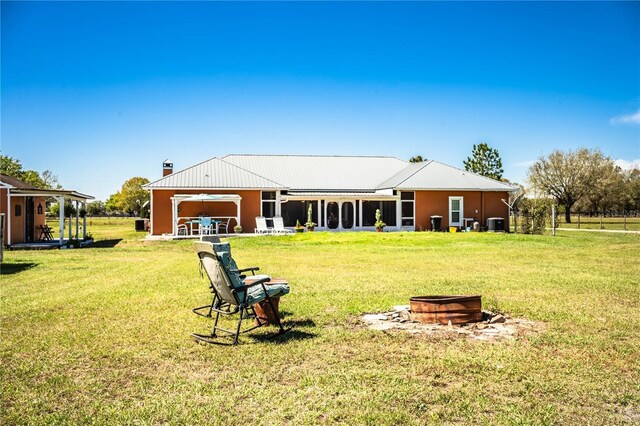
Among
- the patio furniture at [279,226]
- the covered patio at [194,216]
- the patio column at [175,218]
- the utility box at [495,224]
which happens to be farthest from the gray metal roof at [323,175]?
the utility box at [495,224]

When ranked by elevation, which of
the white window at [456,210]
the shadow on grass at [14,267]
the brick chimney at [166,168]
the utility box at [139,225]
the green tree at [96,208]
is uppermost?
the brick chimney at [166,168]

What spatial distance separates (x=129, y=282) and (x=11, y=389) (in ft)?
20.6

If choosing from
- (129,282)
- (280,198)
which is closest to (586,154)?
(280,198)

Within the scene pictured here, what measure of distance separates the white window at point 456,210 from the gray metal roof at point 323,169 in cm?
516

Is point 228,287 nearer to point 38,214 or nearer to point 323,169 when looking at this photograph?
point 38,214

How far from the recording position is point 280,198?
98.4 feet

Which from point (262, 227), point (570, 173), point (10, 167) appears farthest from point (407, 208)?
point (10, 167)

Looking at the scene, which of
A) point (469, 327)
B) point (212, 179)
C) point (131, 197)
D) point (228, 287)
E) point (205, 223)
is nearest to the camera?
point (228, 287)

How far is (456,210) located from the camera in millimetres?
31797

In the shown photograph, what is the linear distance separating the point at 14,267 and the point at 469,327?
11976 millimetres

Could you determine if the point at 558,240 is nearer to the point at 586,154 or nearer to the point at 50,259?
the point at 50,259

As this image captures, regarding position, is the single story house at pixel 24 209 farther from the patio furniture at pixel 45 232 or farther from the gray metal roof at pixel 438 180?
the gray metal roof at pixel 438 180

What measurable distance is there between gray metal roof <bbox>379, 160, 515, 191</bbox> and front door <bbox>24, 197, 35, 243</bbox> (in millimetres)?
19225

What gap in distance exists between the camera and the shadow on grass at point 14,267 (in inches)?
483
